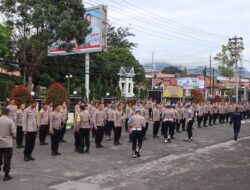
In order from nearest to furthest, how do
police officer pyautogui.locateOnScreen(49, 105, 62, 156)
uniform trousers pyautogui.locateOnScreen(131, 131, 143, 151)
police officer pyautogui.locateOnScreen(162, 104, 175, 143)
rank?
police officer pyautogui.locateOnScreen(49, 105, 62, 156) → uniform trousers pyautogui.locateOnScreen(131, 131, 143, 151) → police officer pyautogui.locateOnScreen(162, 104, 175, 143)

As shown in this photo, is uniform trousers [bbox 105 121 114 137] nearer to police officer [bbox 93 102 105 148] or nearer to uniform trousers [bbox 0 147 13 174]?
police officer [bbox 93 102 105 148]

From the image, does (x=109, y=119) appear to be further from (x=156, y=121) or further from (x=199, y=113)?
(x=199, y=113)

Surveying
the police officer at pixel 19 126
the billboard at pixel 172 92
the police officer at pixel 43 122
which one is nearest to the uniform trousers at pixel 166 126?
the police officer at pixel 43 122

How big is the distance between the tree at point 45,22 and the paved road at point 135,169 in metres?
11.6

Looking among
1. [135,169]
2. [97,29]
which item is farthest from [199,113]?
[135,169]

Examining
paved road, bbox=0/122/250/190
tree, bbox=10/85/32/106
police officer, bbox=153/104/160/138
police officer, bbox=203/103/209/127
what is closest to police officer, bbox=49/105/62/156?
paved road, bbox=0/122/250/190

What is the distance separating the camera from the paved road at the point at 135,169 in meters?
9.55

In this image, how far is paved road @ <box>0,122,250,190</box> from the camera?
9555 mm

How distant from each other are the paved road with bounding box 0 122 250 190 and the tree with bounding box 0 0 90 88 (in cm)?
1159

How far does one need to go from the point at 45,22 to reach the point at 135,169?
16.8 meters

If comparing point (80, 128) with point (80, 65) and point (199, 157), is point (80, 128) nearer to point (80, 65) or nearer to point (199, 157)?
point (199, 157)

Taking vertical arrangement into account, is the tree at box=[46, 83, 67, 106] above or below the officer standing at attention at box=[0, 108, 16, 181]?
above

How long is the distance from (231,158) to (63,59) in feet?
116

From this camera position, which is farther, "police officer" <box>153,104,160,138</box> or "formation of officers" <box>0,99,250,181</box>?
"police officer" <box>153,104,160,138</box>
